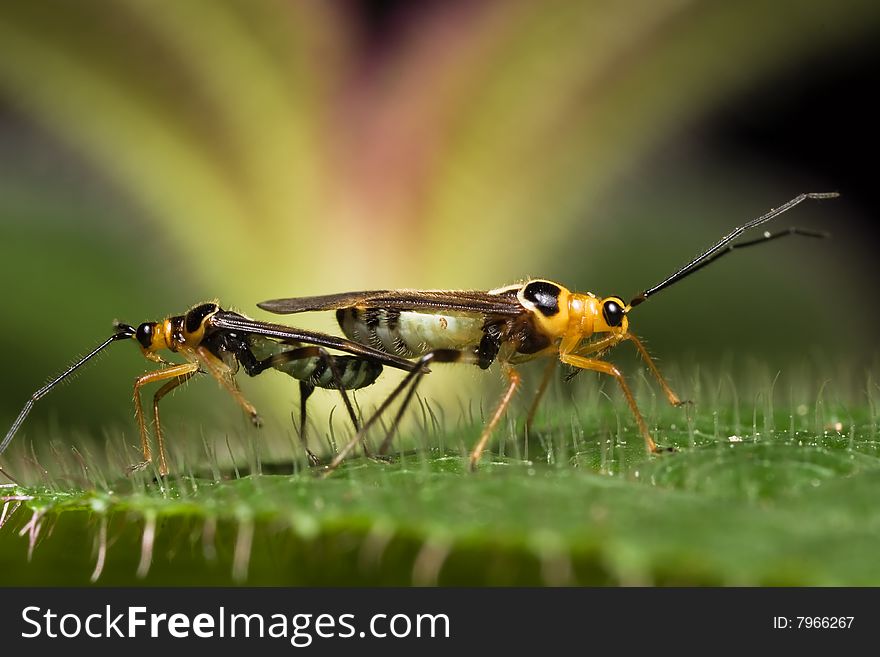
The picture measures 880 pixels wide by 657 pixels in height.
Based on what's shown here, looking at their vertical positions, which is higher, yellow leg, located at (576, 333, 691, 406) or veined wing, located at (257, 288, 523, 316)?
veined wing, located at (257, 288, 523, 316)

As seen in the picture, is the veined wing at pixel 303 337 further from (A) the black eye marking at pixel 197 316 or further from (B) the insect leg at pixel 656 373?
(B) the insect leg at pixel 656 373

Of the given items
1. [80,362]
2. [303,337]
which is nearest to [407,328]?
[303,337]

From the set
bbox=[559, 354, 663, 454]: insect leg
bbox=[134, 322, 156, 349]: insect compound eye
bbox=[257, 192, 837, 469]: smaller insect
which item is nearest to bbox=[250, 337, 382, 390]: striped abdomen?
bbox=[257, 192, 837, 469]: smaller insect

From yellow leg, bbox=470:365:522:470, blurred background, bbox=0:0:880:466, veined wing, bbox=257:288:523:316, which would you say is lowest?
yellow leg, bbox=470:365:522:470

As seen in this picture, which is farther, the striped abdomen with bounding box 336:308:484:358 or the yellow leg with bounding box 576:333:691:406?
the striped abdomen with bounding box 336:308:484:358

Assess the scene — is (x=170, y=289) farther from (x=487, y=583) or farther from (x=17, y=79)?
(x=487, y=583)

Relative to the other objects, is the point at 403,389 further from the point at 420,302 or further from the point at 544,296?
the point at 544,296

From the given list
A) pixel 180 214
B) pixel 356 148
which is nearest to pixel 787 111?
pixel 356 148

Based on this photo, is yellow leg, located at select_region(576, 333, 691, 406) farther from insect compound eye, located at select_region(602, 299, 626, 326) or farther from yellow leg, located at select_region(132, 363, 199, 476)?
yellow leg, located at select_region(132, 363, 199, 476)
